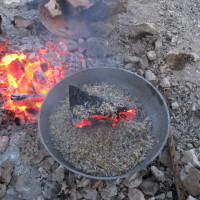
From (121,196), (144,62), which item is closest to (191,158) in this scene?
(121,196)

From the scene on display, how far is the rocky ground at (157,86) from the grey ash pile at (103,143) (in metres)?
→ 0.33

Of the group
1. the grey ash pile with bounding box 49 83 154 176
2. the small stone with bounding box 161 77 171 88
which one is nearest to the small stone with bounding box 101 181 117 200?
the grey ash pile with bounding box 49 83 154 176

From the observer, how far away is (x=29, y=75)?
4.12 m

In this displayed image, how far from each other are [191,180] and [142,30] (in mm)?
3381

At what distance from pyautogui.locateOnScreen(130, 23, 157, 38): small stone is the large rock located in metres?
3.14

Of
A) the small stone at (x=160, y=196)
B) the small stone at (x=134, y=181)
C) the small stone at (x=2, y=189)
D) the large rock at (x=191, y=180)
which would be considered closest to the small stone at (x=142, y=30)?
the large rock at (x=191, y=180)

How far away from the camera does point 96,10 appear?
4383 mm

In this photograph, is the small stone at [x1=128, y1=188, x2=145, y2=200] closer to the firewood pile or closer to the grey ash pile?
the grey ash pile

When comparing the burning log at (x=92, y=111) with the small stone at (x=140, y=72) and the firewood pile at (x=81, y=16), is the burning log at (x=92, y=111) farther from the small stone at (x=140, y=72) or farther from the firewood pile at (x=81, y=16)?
the firewood pile at (x=81, y=16)

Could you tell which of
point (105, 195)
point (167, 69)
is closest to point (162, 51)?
point (167, 69)

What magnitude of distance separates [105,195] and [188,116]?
212cm

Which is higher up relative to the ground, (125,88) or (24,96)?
(125,88)

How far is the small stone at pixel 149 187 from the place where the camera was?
303 centimetres

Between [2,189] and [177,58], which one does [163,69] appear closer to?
[177,58]
